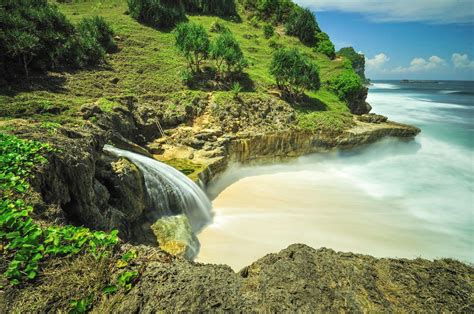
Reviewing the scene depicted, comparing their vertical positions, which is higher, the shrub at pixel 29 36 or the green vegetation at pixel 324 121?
the shrub at pixel 29 36

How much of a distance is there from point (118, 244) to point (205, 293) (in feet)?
5.21

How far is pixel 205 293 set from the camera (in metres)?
3.55

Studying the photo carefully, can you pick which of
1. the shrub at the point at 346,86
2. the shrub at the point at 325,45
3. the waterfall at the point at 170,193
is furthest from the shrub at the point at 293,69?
the shrub at the point at 325,45

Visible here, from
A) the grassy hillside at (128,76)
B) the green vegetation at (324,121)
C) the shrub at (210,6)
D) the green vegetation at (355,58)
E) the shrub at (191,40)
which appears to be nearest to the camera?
the grassy hillside at (128,76)

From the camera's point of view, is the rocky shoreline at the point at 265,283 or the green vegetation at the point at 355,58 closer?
the rocky shoreline at the point at 265,283

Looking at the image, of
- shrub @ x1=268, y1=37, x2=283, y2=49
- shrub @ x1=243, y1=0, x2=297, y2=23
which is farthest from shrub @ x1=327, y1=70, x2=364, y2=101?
shrub @ x1=243, y1=0, x2=297, y2=23

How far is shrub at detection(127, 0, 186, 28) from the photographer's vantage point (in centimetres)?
3806

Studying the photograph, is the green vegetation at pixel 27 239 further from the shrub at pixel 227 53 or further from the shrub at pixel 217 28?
the shrub at pixel 217 28

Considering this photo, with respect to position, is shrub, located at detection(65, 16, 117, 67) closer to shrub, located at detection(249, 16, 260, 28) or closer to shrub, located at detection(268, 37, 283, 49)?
shrub, located at detection(268, 37, 283, 49)

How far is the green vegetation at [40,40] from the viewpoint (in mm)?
16953

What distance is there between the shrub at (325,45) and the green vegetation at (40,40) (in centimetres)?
3704

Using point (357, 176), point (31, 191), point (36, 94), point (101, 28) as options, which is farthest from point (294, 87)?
point (31, 191)

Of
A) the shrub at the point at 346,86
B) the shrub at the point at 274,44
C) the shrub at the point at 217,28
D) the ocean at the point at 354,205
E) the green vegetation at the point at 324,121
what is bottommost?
the ocean at the point at 354,205

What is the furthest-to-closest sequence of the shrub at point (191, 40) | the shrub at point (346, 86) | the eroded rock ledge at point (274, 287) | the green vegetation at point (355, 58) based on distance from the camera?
the green vegetation at point (355, 58), the shrub at point (346, 86), the shrub at point (191, 40), the eroded rock ledge at point (274, 287)
